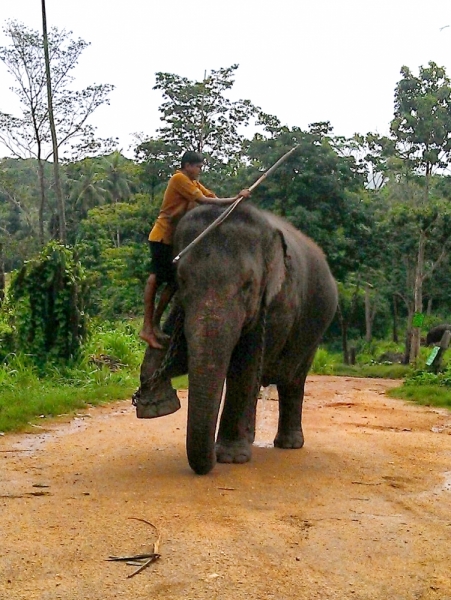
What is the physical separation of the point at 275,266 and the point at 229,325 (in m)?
0.85

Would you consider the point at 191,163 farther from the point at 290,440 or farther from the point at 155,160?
the point at 155,160

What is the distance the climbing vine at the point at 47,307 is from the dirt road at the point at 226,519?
4540 millimetres

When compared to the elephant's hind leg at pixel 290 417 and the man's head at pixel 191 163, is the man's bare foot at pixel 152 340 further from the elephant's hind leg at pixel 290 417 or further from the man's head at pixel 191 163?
the elephant's hind leg at pixel 290 417

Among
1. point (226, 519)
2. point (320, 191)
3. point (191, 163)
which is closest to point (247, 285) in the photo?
point (191, 163)

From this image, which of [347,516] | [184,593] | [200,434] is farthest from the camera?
[200,434]

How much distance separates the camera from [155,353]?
6520 mm

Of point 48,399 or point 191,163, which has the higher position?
point 191,163

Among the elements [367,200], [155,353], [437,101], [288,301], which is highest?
[437,101]

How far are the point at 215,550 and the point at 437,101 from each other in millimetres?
28601

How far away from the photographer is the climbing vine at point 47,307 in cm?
1294

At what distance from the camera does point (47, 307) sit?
13.1 meters

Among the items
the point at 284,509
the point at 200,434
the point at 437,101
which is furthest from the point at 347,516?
the point at 437,101

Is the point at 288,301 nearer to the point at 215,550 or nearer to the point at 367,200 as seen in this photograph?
the point at 215,550

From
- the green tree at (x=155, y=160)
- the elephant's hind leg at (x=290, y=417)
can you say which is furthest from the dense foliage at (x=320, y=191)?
the elephant's hind leg at (x=290, y=417)
